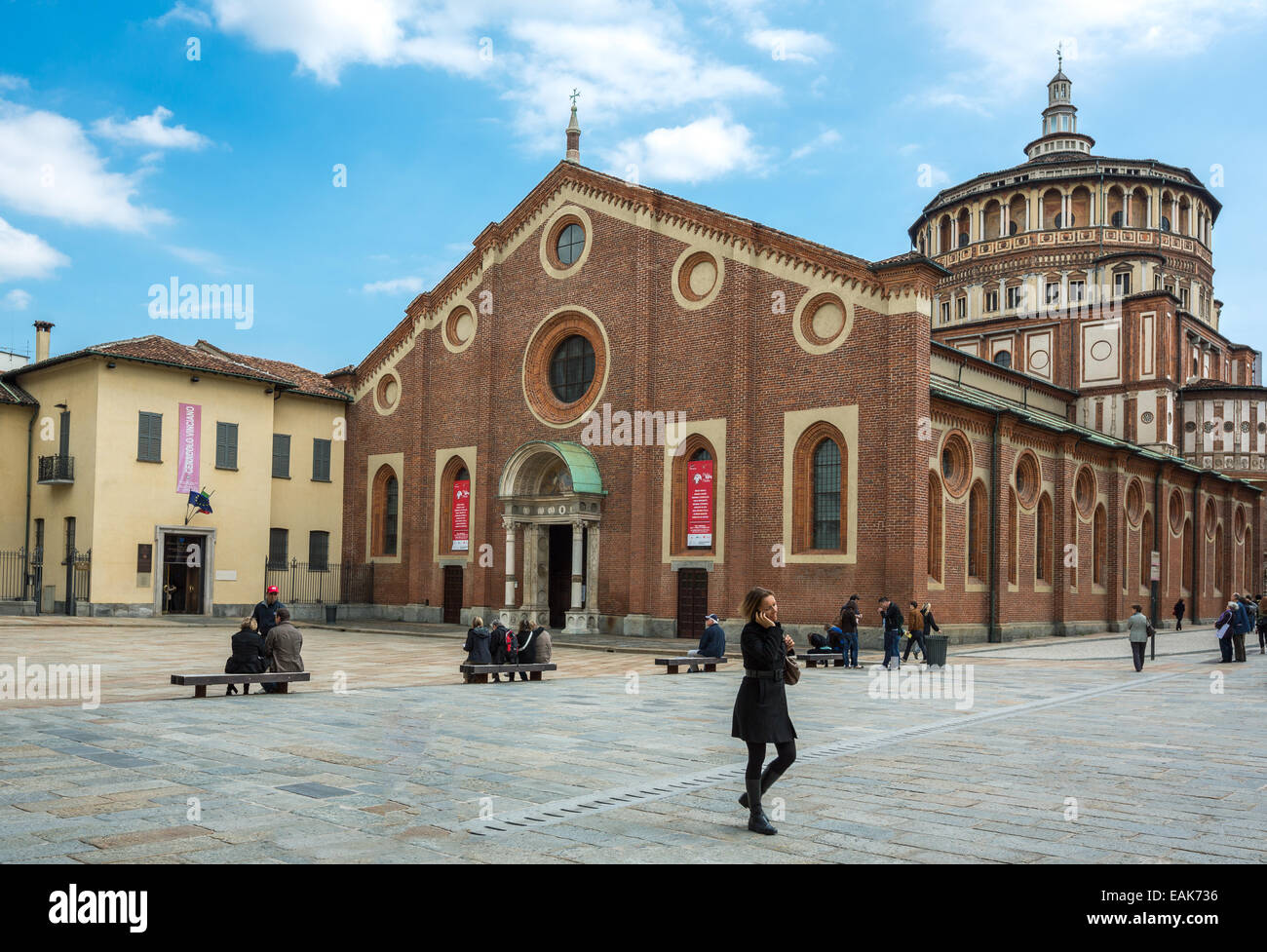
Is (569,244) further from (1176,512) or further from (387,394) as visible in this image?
(1176,512)

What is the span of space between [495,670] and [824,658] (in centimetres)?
820

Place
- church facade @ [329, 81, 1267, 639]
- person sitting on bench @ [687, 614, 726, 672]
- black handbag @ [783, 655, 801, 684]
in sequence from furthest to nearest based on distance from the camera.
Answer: church facade @ [329, 81, 1267, 639] < person sitting on bench @ [687, 614, 726, 672] < black handbag @ [783, 655, 801, 684]

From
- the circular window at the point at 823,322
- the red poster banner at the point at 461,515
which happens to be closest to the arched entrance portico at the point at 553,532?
the red poster banner at the point at 461,515

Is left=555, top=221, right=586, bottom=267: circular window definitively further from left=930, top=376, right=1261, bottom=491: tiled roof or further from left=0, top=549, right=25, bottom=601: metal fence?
left=0, top=549, right=25, bottom=601: metal fence

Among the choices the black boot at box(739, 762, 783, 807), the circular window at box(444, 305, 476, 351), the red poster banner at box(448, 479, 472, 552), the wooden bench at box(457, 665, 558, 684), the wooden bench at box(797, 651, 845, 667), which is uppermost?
the circular window at box(444, 305, 476, 351)

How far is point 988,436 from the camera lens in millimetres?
30703

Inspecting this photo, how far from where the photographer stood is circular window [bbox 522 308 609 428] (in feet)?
110

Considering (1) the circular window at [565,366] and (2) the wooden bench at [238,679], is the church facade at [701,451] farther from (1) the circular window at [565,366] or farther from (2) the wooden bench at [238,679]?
(2) the wooden bench at [238,679]

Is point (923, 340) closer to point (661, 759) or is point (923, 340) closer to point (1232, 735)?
point (1232, 735)

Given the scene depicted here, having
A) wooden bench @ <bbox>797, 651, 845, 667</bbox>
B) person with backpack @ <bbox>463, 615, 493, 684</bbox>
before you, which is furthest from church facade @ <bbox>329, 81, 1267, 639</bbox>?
person with backpack @ <bbox>463, 615, 493, 684</bbox>

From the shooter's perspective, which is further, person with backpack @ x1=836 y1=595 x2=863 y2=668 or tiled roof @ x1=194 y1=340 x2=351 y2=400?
tiled roof @ x1=194 y1=340 x2=351 y2=400

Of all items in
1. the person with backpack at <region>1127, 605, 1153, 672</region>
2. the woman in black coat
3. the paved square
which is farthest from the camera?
the person with backpack at <region>1127, 605, 1153, 672</region>

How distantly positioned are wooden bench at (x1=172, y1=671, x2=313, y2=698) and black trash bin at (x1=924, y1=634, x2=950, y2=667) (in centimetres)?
1295
